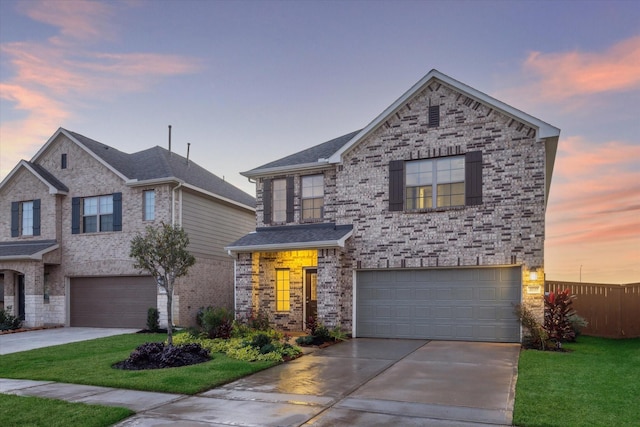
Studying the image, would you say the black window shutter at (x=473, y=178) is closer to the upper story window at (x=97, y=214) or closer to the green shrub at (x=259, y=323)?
the green shrub at (x=259, y=323)

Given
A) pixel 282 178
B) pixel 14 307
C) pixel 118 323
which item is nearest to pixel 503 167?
pixel 282 178

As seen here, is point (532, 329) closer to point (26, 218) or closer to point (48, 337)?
point (48, 337)

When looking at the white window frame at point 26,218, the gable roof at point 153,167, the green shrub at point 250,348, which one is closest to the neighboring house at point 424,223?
the green shrub at point 250,348

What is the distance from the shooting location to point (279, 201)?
1680 cm

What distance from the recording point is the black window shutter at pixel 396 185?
1448 cm

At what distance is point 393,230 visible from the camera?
47.6ft

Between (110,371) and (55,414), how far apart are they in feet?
10.3

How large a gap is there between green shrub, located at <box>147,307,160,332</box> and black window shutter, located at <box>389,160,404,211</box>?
9956mm

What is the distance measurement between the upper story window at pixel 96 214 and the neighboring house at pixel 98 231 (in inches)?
1.7

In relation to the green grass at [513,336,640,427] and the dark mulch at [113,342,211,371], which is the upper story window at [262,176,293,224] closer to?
the dark mulch at [113,342,211,371]

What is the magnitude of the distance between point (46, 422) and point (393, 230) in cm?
1046

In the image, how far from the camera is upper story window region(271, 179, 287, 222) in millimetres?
16641

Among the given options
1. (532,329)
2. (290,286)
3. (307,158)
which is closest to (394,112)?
(307,158)

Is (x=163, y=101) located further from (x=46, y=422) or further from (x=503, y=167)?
(x=46, y=422)
